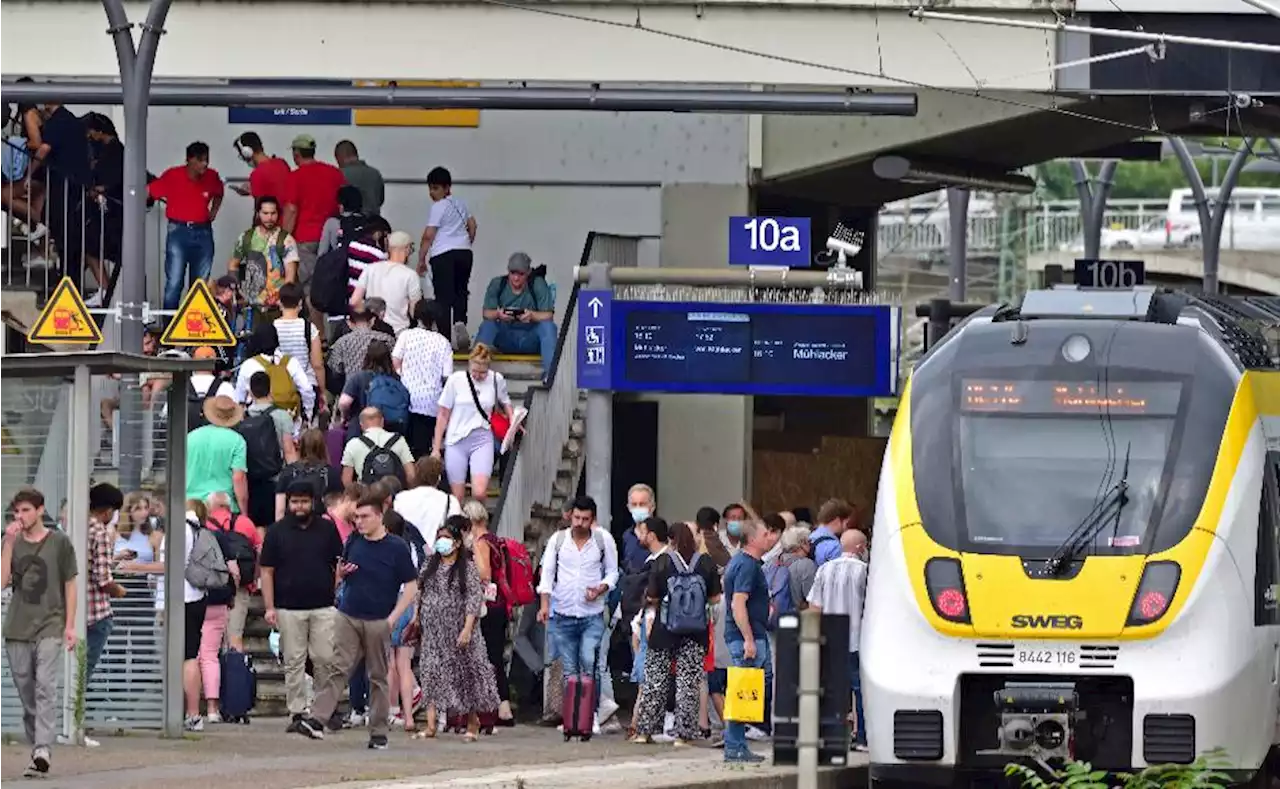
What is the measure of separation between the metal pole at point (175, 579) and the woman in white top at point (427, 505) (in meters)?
2.64

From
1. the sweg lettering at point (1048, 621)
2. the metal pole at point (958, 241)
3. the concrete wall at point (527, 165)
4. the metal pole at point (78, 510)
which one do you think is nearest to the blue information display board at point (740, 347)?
the metal pole at point (78, 510)

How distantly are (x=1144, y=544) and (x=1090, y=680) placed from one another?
83cm

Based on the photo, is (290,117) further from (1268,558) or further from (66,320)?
(1268,558)

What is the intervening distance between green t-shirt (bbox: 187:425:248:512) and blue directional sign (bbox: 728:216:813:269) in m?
5.51

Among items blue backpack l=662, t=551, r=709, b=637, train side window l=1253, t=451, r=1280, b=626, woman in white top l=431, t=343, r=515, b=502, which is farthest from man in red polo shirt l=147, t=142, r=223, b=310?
train side window l=1253, t=451, r=1280, b=626

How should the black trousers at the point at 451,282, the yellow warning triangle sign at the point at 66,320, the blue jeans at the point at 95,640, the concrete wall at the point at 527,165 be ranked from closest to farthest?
the blue jeans at the point at 95,640 < the yellow warning triangle sign at the point at 66,320 < the black trousers at the point at 451,282 < the concrete wall at the point at 527,165

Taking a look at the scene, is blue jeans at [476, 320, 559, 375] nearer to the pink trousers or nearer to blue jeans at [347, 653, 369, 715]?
blue jeans at [347, 653, 369, 715]

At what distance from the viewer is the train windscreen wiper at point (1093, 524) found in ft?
58.4

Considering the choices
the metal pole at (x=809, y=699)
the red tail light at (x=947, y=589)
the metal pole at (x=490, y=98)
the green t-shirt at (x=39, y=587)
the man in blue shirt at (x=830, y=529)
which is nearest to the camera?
the metal pole at (x=809, y=699)

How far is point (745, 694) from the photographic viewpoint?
20.0 m

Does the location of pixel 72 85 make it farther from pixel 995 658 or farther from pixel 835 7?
pixel 995 658

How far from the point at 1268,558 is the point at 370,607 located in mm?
6093

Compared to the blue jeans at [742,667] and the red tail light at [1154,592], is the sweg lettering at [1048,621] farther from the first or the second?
the blue jeans at [742,667]

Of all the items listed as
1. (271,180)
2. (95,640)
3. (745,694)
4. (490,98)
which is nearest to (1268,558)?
(745,694)
